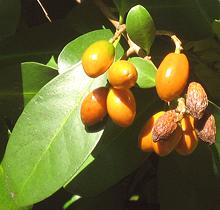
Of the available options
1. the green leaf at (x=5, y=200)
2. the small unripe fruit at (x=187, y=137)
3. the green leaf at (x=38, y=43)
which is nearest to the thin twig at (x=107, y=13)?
the green leaf at (x=38, y=43)

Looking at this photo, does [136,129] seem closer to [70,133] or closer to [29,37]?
[70,133]

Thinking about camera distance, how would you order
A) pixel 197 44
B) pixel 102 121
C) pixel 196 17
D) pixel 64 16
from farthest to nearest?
pixel 64 16 < pixel 197 44 < pixel 196 17 < pixel 102 121

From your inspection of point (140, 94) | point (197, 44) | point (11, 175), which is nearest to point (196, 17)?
point (197, 44)

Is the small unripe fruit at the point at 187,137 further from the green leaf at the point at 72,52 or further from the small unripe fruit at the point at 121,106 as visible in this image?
the green leaf at the point at 72,52

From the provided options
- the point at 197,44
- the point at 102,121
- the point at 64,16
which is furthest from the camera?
the point at 64,16

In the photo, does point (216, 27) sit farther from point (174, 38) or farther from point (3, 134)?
point (3, 134)

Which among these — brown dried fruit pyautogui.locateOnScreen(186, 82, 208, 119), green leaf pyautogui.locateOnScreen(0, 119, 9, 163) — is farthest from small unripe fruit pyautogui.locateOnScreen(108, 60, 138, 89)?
green leaf pyautogui.locateOnScreen(0, 119, 9, 163)

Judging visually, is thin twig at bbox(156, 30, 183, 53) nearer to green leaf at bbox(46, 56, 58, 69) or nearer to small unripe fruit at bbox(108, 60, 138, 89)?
small unripe fruit at bbox(108, 60, 138, 89)

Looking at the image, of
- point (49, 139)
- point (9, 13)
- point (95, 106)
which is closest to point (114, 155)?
point (49, 139)
